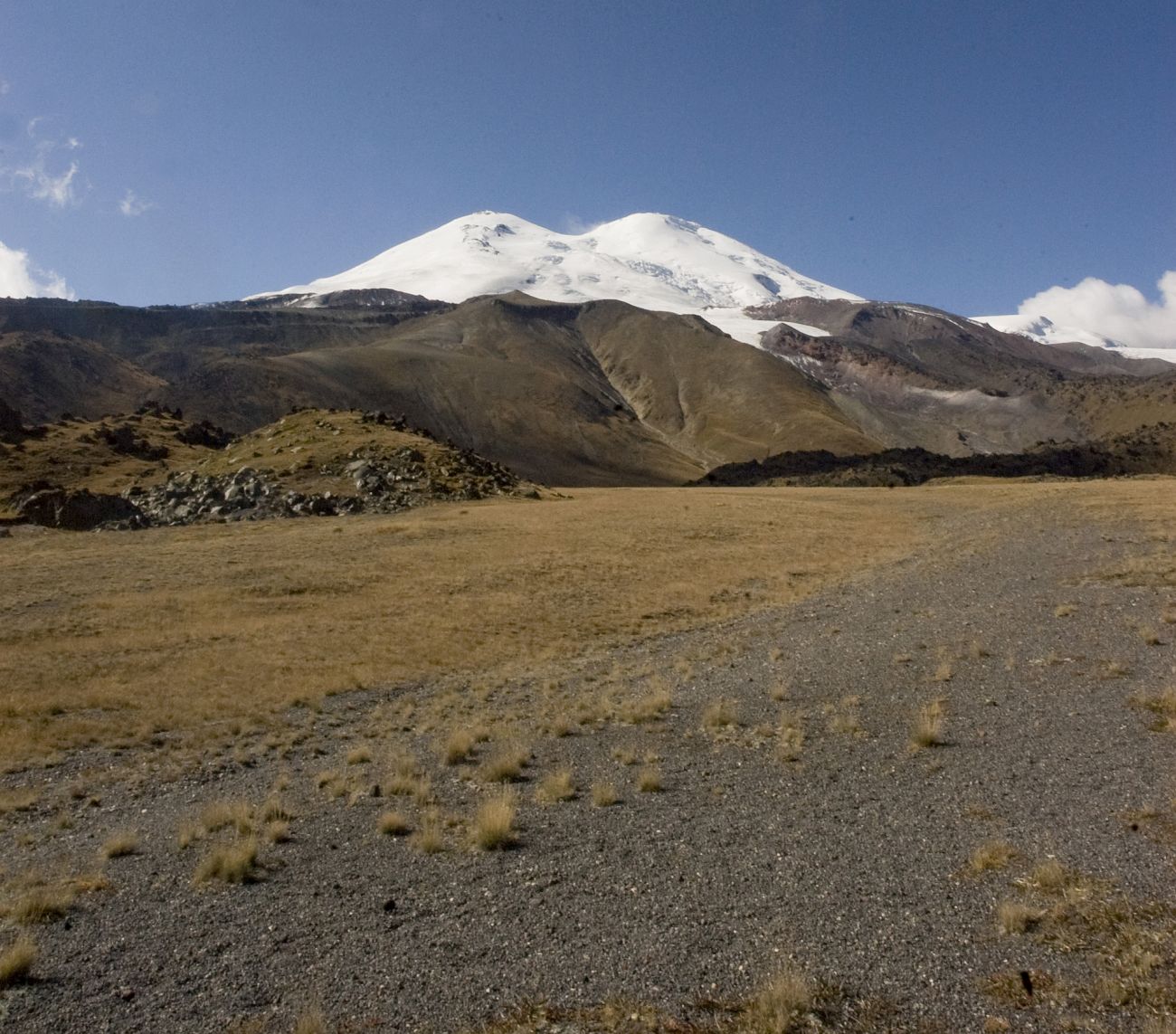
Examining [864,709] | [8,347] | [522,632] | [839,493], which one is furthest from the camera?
[8,347]

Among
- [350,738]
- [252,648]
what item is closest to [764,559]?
[252,648]

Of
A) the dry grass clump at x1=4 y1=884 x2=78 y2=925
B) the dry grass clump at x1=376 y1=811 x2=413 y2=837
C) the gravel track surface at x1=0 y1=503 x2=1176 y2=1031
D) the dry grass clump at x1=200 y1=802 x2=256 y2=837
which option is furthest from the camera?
the dry grass clump at x1=200 y1=802 x2=256 y2=837

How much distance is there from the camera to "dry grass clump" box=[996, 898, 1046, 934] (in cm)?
673

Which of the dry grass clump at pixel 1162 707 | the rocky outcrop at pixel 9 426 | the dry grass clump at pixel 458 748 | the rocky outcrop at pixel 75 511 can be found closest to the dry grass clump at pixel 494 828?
the dry grass clump at pixel 458 748

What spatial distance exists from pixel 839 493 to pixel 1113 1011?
63.0m

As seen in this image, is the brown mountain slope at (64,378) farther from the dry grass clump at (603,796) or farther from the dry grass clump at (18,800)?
the dry grass clump at (603,796)

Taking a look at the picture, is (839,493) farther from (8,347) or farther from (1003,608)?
(8,347)

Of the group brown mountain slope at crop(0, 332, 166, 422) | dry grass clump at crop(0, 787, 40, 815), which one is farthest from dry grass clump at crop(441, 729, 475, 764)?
brown mountain slope at crop(0, 332, 166, 422)

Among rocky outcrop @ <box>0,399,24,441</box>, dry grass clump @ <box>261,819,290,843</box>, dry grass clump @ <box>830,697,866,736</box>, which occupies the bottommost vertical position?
dry grass clump @ <box>261,819,290,843</box>

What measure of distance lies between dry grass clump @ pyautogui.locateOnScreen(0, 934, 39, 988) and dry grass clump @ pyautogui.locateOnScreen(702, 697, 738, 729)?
8.99 meters

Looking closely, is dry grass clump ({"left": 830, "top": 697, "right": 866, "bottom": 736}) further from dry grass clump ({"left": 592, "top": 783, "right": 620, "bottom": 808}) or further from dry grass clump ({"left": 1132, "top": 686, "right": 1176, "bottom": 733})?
dry grass clump ({"left": 592, "top": 783, "right": 620, "bottom": 808})

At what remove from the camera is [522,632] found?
22.4 m

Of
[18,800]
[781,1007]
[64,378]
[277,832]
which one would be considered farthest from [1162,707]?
[64,378]

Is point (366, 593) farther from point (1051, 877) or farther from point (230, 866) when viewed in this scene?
point (1051, 877)
